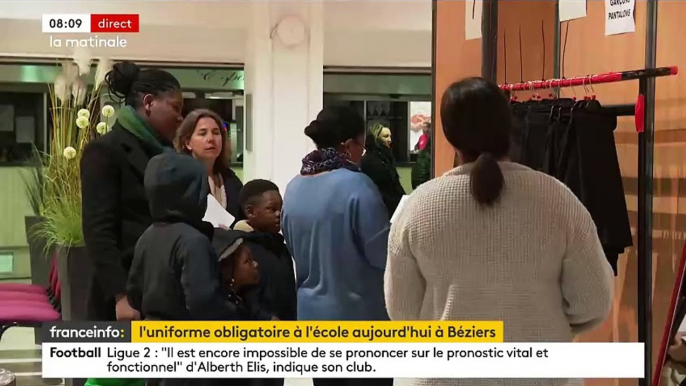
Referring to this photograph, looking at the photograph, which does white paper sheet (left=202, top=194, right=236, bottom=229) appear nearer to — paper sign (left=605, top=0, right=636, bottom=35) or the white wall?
the white wall

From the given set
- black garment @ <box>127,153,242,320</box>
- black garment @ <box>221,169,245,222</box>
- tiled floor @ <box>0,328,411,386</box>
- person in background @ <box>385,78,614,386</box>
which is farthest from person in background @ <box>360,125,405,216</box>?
tiled floor @ <box>0,328,411,386</box>

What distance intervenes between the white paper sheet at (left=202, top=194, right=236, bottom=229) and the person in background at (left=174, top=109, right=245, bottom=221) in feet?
0.05

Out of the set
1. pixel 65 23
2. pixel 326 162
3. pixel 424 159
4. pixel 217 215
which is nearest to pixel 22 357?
pixel 217 215

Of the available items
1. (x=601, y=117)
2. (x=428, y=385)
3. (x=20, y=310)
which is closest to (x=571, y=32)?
(x=601, y=117)

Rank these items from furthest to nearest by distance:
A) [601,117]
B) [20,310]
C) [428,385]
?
[20,310]
[601,117]
[428,385]

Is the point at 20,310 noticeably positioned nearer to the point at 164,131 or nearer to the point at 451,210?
the point at 164,131

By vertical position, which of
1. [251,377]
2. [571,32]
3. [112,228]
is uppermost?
[571,32]

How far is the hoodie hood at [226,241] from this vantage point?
85.5 inches

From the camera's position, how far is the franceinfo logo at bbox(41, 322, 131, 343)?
221 centimetres

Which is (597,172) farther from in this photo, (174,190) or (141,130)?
(141,130)

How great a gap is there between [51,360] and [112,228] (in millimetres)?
A: 426

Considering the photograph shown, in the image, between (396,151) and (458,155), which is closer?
(458,155)

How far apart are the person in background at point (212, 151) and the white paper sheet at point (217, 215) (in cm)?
1

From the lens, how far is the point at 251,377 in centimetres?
217
